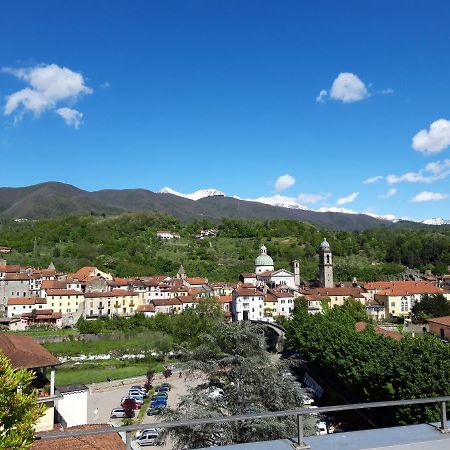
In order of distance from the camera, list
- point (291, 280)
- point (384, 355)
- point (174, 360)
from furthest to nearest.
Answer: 1. point (291, 280)
2. point (174, 360)
3. point (384, 355)

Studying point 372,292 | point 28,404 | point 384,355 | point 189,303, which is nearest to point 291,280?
point 372,292

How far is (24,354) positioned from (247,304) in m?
45.8

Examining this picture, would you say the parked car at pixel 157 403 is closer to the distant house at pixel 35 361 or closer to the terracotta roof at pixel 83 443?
the distant house at pixel 35 361

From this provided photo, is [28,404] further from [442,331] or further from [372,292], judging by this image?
[372,292]

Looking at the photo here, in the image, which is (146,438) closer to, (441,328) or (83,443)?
(83,443)

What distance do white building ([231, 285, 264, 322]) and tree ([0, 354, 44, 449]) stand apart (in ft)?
172

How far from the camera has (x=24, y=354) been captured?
10930mm

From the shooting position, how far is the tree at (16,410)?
3287 mm

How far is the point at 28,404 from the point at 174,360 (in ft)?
132

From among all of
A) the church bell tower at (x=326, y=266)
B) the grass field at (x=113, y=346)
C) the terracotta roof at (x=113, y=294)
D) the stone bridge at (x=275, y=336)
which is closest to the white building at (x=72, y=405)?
the grass field at (x=113, y=346)

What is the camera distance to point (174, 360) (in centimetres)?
4188

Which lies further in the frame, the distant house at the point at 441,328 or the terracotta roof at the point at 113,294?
the terracotta roof at the point at 113,294

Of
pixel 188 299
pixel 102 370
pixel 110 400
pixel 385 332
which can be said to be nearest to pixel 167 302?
pixel 188 299

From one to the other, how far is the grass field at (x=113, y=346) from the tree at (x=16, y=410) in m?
40.8
